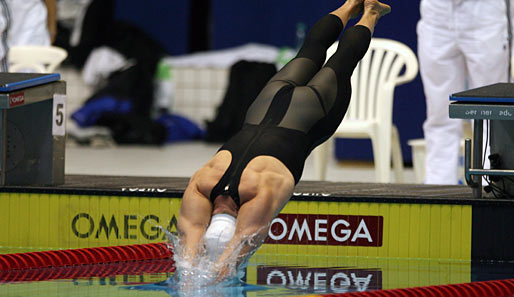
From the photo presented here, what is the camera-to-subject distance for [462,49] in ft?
16.5

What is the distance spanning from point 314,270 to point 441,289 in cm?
63

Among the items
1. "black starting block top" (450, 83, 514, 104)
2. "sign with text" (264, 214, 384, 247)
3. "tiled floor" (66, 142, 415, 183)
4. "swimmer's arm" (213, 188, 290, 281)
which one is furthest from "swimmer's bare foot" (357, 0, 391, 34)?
"tiled floor" (66, 142, 415, 183)

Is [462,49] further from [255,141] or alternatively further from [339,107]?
[255,141]

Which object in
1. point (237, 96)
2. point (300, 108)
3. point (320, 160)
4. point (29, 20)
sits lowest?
point (320, 160)

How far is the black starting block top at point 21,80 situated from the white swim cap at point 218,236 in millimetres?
1349

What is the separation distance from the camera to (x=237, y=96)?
1005cm

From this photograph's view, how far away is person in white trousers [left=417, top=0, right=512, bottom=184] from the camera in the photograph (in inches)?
196

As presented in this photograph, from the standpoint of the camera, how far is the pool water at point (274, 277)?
122 inches

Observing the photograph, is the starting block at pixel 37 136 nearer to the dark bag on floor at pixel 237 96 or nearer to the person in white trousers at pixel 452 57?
the person in white trousers at pixel 452 57

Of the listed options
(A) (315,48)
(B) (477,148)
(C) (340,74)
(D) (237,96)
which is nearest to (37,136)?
(A) (315,48)

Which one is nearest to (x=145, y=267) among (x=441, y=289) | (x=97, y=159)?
(x=441, y=289)

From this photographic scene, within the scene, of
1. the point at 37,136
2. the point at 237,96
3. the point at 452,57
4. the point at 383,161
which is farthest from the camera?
the point at 237,96

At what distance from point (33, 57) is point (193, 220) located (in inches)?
133

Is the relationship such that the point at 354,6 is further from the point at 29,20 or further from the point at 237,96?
the point at 237,96
